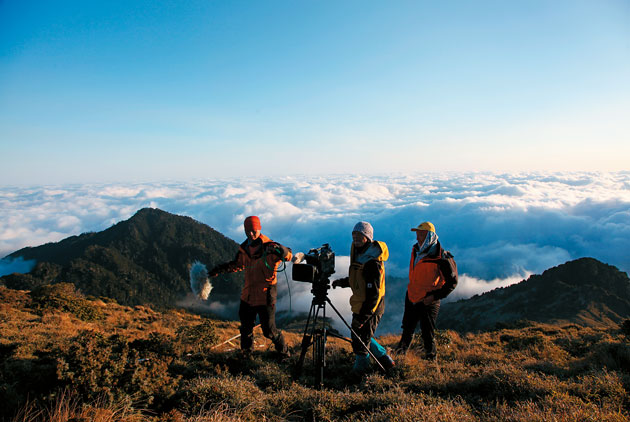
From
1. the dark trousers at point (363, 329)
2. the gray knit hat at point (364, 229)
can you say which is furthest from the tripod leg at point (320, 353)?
the gray knit hat at point (364, 229)

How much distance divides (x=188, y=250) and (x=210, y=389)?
102836mm

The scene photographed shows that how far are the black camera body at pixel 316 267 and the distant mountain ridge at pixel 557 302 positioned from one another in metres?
39.8

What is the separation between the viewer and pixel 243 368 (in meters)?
4.68

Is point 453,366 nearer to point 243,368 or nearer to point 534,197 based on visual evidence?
point 243,368

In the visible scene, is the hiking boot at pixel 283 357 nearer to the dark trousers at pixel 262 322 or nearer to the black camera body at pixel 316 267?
the dark trousers at pixel 262 322

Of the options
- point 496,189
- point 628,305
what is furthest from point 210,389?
point 496,189

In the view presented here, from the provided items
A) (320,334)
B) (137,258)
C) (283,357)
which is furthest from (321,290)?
(137,258)

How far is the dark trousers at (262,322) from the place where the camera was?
4.74m

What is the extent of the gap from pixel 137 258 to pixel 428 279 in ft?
346

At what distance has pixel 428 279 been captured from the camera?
4.69 m

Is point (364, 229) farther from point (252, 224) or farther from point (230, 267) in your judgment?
point (230, 267)

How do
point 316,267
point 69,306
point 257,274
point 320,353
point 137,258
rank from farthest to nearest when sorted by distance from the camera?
1. point 137,258
2. point 69,306
3. point 257,274
4. point 320,353
5. point 316,267

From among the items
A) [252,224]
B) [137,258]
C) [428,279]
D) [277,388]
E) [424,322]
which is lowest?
[137,258]

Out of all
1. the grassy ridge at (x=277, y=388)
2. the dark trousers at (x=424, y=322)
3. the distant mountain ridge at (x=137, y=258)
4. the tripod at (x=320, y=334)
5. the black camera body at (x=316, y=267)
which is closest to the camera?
the grassy ridge at (x=277, y=388)
